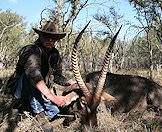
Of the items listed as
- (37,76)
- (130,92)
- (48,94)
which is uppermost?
(37,76)

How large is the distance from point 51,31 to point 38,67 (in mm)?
636

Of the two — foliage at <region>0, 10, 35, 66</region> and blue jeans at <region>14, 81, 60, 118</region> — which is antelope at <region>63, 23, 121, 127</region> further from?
foliage at <region>0, 10, 35, 66</region>

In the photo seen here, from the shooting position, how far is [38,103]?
575 cm

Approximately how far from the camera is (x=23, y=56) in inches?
219

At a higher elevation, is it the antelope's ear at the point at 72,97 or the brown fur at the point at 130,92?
the antelope's ear at the point at 72,97

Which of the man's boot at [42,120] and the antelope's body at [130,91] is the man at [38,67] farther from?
the antelope's body at [130,91]

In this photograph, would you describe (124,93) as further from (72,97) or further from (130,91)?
(72,97)

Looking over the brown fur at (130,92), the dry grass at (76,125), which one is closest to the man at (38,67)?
the dry grass at (76,125)

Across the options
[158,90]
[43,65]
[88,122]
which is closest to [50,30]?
[43,65]

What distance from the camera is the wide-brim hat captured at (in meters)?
5.54

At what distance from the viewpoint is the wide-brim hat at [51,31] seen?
18.2 ft

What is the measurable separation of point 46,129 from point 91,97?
796 mm

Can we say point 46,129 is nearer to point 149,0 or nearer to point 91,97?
point 91,97

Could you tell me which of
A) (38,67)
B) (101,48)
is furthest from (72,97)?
(101,48)
